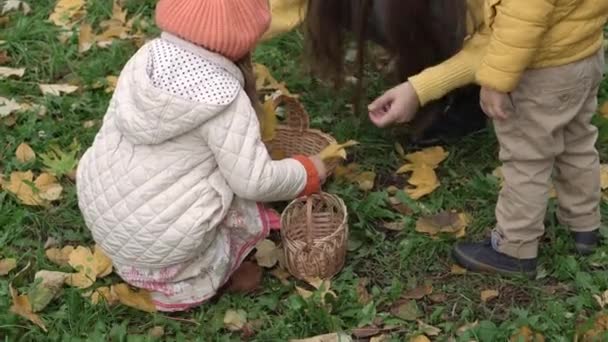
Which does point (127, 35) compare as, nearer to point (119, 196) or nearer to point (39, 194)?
A: point (39, 194)

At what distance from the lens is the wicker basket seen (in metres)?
3.12

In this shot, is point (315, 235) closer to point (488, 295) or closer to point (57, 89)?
point (488, 295)

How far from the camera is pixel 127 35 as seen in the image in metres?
3.94


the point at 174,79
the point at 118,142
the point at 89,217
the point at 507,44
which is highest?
the point at 507,44

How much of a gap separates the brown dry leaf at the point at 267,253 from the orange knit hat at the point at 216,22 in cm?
67

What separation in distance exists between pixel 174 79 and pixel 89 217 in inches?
19.3

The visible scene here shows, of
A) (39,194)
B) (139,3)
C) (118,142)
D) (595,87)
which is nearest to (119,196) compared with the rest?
(118,142)

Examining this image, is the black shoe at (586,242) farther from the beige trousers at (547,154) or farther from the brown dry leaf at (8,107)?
the brown dry leaf at (8,107)

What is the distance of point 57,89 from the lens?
11.8 ft

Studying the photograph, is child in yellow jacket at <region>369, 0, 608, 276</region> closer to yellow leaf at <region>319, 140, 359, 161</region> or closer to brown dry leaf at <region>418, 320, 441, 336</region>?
yellow leaf at <region>319, 140, 359, 161</region>

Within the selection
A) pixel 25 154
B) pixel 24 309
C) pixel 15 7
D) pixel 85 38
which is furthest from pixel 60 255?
pixel 15 7

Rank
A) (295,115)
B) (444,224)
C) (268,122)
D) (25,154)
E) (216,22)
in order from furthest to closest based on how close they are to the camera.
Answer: (25,154) → (295,115) → (268,122) → (444,224) → (216,22)

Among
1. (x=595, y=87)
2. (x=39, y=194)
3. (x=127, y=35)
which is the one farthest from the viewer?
(x=127, y=35)

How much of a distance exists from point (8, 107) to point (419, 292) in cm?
168
